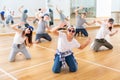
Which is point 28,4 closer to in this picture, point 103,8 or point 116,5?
point 116,5

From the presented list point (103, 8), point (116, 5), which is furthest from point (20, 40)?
point (103, 8)

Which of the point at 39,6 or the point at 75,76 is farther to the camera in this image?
the point at 39,6

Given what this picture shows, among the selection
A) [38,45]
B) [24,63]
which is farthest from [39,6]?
[24,63]

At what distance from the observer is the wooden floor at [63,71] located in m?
3.09

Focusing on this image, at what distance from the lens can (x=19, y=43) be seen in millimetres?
3961

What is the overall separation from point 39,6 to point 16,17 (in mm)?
1026

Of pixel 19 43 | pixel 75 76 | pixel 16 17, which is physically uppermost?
pixel 16 17

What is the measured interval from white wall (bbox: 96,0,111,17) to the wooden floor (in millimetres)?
6330

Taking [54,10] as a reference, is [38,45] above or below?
below

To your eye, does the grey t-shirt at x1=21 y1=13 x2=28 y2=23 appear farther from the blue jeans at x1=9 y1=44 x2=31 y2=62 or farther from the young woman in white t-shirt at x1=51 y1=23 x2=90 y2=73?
the young woman in white t-shirt at x1=51 y1=23 x2=90 y2=73

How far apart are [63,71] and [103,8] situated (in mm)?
8457

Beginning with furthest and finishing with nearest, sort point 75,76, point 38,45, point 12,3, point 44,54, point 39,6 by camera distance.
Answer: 1. point 39,6
2. point 12,3
3. point 38,45
4. point 44,54
5. point 75,76

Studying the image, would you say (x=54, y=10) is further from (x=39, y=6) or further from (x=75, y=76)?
(x=75, y=76)

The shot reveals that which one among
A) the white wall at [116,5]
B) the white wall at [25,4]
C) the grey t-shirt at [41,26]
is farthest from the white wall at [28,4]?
the white wall at [116,5]
